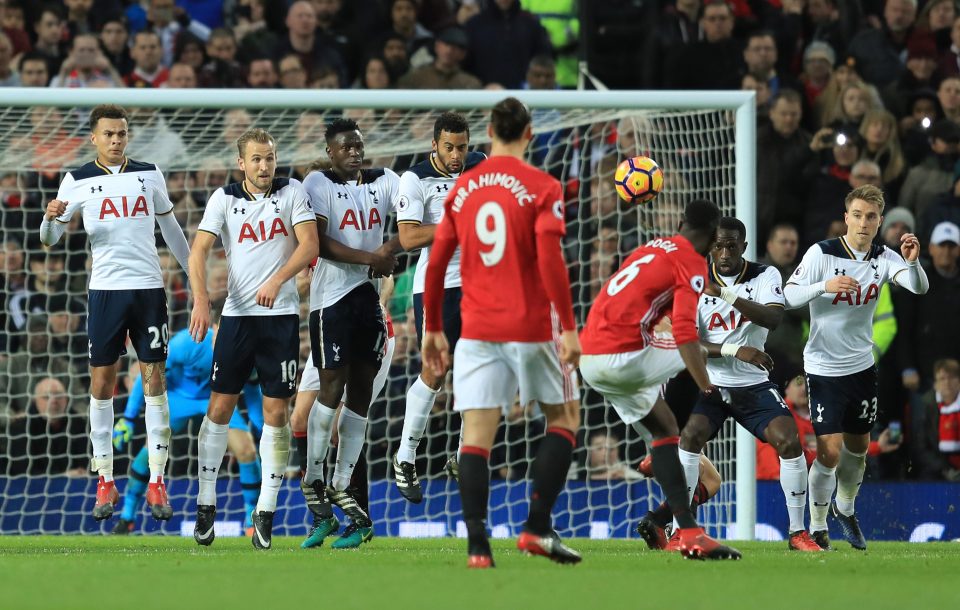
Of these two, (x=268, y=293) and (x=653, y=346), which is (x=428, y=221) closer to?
(x=268, y=293)

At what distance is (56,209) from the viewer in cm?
980

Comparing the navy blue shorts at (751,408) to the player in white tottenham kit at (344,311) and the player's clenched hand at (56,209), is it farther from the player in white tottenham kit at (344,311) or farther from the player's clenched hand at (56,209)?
the player's clenched hand at (56,209)

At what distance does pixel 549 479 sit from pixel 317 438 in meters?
2.74

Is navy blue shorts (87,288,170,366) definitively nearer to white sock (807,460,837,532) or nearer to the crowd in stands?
the crowd in stands

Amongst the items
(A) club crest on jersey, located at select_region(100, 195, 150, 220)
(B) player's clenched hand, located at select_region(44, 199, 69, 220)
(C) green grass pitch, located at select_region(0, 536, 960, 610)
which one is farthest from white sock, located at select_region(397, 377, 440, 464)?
(B) player's clenched hand, located at select_region(44, 199, 69, 220)

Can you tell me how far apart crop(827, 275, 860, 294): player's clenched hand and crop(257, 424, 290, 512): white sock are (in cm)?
373

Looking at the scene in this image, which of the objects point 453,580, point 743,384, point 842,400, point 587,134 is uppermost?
point 587,134

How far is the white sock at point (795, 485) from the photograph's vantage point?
10164 millimetres

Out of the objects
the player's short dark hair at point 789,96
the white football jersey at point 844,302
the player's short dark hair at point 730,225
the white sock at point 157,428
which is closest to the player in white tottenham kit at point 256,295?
the white sock at point 157,428

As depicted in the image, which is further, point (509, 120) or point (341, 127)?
point (341, 127)

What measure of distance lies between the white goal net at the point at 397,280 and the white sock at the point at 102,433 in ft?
9.33

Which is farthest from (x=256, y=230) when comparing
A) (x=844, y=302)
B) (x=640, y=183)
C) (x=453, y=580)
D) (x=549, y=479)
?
(x=844, y=302)

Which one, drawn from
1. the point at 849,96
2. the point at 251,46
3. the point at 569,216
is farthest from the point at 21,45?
the point at 849,96

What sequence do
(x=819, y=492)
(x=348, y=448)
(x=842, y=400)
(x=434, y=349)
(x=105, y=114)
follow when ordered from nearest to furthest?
(x=434, y=349) → (x=348, y=448) → (x=105, y=114) → (x=842, y=400) → (x=819, y=492)
